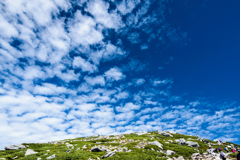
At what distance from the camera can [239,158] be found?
546 inches

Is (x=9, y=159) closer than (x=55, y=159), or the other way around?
(x=55, y=159)

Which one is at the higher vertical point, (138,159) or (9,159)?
(138,159)

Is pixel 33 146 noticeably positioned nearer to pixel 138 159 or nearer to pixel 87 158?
pixel 87 158

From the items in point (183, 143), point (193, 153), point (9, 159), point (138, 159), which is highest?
point (183, 143)

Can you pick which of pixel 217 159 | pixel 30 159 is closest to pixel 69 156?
pixel 30 159

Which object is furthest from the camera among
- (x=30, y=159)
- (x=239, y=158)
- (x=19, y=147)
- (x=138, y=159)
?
(x=19, y=147)

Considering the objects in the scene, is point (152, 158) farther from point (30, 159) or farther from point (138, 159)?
point (30, 159)

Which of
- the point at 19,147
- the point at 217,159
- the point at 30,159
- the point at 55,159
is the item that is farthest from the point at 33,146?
the point at 217,159

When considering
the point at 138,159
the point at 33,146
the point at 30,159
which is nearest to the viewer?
the point at 138,159

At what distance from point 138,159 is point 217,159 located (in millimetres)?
10523

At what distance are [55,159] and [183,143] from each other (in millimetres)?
26995

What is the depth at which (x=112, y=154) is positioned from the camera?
58.4 feet

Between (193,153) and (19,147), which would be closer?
(193,153)

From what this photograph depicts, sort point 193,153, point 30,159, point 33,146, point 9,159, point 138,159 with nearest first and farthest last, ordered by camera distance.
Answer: point 138,159
point 30,159
point 9,159
point 193,153
point 33,146
